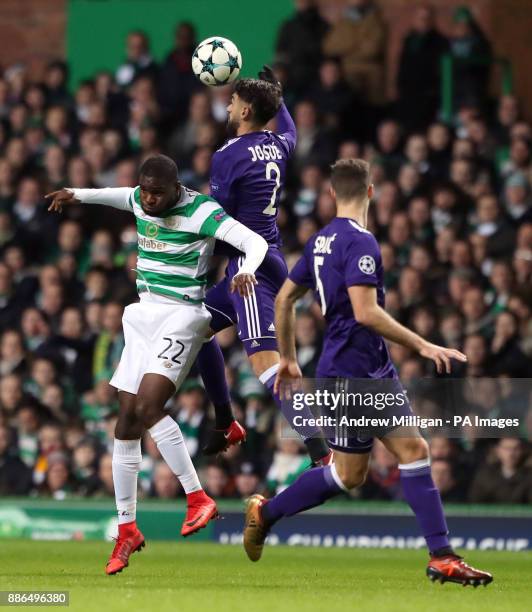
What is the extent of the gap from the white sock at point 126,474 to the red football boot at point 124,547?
0.09 m

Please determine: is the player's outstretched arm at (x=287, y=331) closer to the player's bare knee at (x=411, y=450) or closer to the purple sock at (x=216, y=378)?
the player's bare knee at (x=411, y=450)

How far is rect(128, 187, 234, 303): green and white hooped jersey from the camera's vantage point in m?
10.6

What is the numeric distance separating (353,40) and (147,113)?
242 centimetres

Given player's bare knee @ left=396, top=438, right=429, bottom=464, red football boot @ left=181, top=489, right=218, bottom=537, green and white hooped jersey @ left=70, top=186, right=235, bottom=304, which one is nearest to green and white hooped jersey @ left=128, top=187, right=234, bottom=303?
green and white hooped jersey @ left=70, top=186, right=235, bottom=304

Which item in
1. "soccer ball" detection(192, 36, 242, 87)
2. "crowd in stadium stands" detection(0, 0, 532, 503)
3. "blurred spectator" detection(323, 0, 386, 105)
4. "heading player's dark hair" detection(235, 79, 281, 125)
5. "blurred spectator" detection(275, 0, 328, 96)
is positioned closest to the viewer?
"heading player's dark hair" detection(235, 79, 281, 125)

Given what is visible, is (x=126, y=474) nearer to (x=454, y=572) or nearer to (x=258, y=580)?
(x=258, y=580)

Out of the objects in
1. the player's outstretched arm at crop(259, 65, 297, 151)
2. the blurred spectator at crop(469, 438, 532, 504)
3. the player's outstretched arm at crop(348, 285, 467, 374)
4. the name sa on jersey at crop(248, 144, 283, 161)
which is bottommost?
the blurred spectator at crop(469, 438, 532, 504)

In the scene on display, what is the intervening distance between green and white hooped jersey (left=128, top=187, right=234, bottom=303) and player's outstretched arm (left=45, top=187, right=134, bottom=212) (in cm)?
10

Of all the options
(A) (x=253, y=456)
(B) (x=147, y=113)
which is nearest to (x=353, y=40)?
(B) (x=147, y=113)

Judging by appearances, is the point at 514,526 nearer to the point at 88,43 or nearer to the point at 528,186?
the point at 528,186

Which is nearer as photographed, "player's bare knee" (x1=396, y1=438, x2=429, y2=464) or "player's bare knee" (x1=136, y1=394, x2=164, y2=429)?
"player's bare knee" (x1=396, y1=438, x2=429, y2=464)

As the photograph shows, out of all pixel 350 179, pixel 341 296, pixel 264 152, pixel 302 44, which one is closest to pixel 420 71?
pixel 302 44

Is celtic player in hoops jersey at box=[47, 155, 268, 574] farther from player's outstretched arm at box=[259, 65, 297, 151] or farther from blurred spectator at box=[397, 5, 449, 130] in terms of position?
blurred spectator at box=[397, 5, 449, 130]

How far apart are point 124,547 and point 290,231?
23.4 feet
